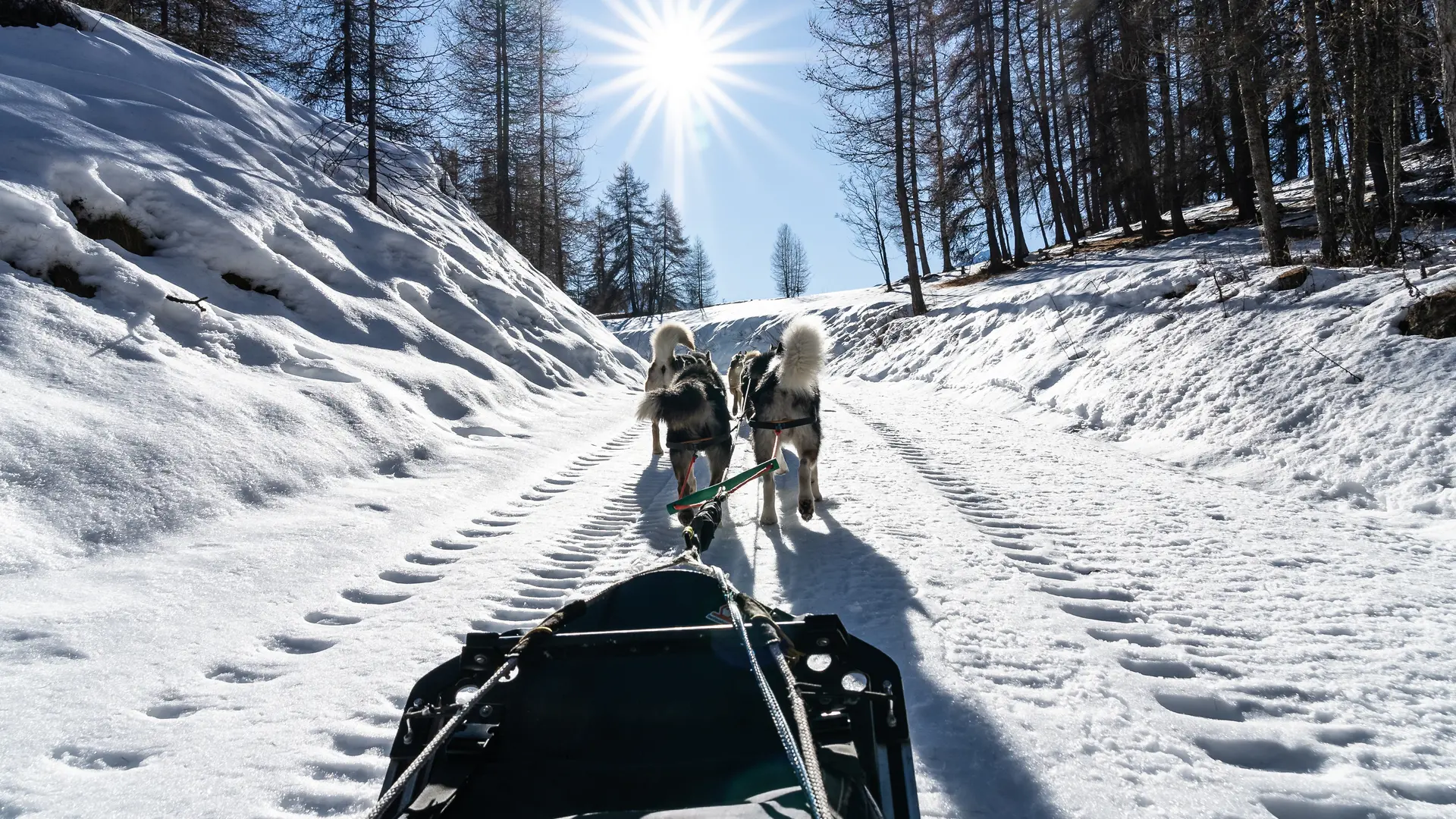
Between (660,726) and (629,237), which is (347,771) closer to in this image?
(660,726)

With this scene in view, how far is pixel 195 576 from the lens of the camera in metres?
3.33

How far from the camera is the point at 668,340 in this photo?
26.9ft

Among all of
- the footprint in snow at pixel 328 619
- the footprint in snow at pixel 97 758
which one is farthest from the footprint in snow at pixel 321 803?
the footprint in snow at pixel 328 619

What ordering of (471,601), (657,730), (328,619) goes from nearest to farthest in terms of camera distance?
1. (657,730)
2. (328,619)
3. (471,601)

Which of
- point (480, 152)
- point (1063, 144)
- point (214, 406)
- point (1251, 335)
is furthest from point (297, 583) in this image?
point (1063, 144)

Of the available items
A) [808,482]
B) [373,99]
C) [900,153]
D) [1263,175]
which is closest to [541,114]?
[373,99]

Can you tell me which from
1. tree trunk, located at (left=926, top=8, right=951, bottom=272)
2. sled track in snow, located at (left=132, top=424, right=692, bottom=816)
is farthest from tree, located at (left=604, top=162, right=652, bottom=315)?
sled track in snow, located at (left=132, top=424, right=692, bottom=816)

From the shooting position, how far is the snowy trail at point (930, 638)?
1.91 meters

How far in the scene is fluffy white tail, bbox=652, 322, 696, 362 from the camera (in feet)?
26.7

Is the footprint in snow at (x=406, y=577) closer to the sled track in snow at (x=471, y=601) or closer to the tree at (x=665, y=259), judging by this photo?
the sled track in snow at (x=471, y=601)

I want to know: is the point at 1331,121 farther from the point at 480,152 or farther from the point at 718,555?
the point at 480,152

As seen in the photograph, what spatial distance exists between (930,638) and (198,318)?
284 inches

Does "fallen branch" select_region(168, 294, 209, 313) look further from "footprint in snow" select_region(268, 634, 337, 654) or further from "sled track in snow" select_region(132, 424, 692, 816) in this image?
"footprint in snow" select_region(268, 634, 337, 654)

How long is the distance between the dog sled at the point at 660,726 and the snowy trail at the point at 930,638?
0.57 meters
